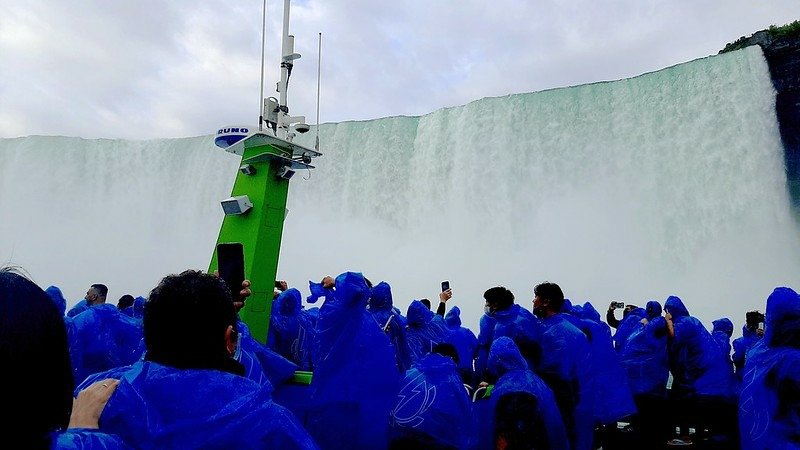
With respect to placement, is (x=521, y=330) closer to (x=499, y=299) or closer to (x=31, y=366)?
(x=499, y=299)

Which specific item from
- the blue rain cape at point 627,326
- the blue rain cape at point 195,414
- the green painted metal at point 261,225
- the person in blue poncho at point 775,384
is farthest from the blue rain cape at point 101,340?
the blue rain cape at point 627,326

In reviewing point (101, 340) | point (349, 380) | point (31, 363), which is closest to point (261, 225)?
point (101, 340)

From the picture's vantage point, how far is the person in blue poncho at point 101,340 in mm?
3918

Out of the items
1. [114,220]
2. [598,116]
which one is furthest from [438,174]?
[114,220]

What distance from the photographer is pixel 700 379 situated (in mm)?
6062

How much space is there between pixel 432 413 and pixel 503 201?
1681 centimetres

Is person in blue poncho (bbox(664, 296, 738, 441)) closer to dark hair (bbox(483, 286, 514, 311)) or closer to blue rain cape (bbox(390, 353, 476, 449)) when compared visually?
dark hair (bbox(483, 286, 514, 311))

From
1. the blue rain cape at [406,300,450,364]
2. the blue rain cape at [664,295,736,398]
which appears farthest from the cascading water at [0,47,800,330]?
the blue rain cape at [406,300,450,364]

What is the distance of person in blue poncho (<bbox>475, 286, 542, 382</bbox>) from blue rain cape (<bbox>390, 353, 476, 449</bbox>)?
0.56 metres

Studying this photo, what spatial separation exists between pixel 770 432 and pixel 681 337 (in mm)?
3154

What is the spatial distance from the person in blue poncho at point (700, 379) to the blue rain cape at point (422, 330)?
2273mm

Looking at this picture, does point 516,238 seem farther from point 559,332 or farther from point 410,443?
point 410,443

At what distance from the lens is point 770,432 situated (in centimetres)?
319

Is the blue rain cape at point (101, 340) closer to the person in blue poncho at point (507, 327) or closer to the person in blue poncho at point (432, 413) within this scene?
the person in blue poncho at point (432, 413)
